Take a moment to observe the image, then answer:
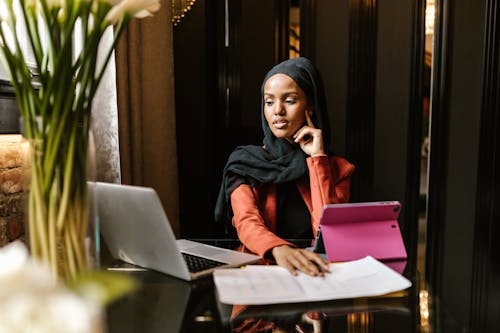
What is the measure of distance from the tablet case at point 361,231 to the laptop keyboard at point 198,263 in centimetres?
27

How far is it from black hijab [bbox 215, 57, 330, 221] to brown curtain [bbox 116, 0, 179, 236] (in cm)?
60

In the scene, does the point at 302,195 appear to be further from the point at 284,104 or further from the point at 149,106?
the point at 149,106

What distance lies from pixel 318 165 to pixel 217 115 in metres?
1.24

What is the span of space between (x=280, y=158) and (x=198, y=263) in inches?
26.0

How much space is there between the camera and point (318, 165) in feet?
4.97

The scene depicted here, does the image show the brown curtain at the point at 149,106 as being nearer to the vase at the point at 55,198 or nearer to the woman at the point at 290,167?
the woman at the point at 290,167

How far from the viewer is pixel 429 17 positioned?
2535mm

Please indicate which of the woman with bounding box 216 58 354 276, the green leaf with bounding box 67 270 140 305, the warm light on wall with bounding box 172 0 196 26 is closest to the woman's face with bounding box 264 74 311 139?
the woman with bounding box 216 58 354 276

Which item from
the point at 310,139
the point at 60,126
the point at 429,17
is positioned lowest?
the point at 310,139

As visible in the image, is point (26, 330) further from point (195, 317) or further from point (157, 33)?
point (157, 33)

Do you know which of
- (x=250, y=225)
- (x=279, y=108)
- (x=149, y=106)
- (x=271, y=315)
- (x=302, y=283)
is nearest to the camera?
(x=271, y=315)

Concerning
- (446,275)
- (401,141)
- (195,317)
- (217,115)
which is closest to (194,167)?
(217,115)

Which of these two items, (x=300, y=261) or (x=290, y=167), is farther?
(x=290, y=167)

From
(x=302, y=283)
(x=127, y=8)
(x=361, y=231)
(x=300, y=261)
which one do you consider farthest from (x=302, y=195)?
(x=127, y=8)
